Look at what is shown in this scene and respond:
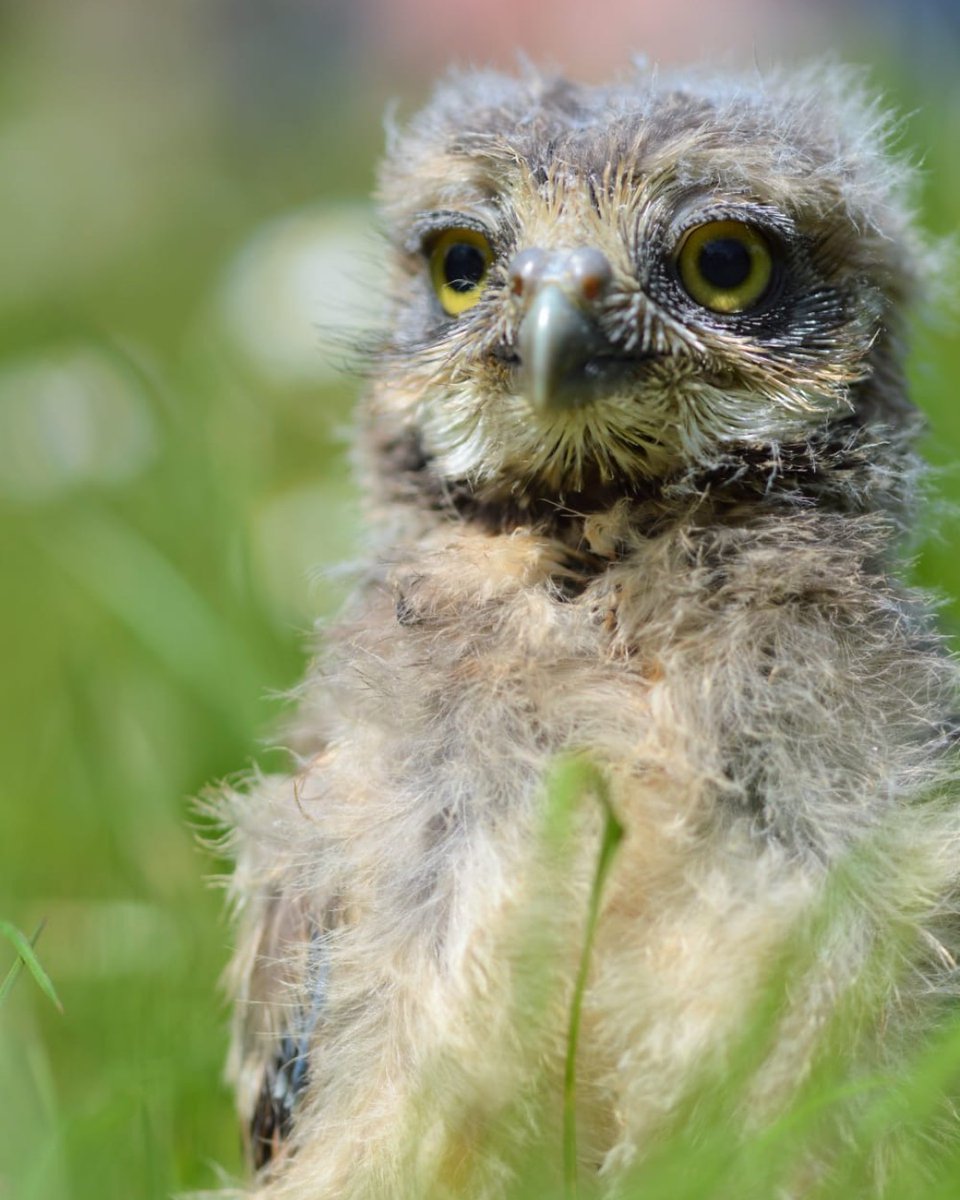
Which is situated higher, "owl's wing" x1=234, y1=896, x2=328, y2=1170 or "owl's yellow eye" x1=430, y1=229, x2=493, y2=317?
"owl's yellow eye" x1=430, y1=229, x2=493, y2=317

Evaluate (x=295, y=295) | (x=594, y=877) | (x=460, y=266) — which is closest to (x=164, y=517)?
(x=295, y=295)

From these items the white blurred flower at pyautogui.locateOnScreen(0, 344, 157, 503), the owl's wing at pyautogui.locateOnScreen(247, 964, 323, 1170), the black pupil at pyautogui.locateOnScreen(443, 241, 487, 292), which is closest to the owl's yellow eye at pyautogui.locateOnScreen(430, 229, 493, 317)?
the black pupil at pyautogui.locateOnScreen(443, 241, 487, 292)

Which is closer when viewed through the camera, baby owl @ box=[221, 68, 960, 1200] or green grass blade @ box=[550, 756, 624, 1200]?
green grass blade @ box=[550, 756, 624, 1200]

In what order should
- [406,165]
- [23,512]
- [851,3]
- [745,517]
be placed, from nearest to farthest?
1. [745,517]
2. [406,165]
3. [23,512]
4. [851,3]

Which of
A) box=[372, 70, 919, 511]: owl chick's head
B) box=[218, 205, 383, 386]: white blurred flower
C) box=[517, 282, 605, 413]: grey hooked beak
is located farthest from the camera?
box=[218, 205, 383, 386]: white blurred flower

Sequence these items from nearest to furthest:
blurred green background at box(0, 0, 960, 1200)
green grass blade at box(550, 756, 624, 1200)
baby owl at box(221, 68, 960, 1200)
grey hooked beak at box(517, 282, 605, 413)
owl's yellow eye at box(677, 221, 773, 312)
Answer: green grass blade at box(550, 756, 624, 1200)
baby owl at box(221, 68, 960, 1200)
grey hooked beak at box(517, 282, 605, 413)
owl's yellow eye at box(677, 221, 773, 312)
blurred green background at box(0, 0, 960, 1200)

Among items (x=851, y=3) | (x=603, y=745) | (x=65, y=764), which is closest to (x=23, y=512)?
(x=65, y=764)

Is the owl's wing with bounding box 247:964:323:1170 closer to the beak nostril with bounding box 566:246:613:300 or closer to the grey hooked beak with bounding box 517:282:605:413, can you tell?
the grey hooked beak with bounding box 517:282:605:413

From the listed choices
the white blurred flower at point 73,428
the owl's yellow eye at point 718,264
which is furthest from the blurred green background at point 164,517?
the owl's yellow eye at point 718,264

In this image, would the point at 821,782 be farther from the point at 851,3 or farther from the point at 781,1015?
the point at 851,3
